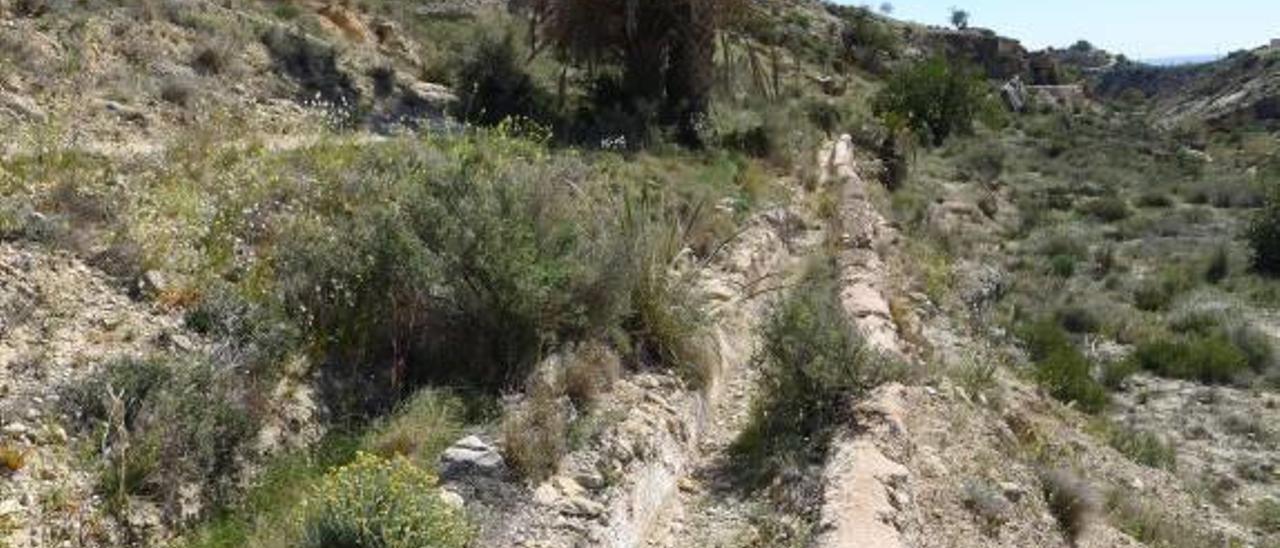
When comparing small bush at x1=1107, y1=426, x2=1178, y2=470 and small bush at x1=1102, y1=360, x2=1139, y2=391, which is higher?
small bush at x1=1107, y1=426, x2=1178, y2=470

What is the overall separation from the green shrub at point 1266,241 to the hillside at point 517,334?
3161mm

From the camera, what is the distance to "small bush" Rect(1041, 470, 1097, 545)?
7.27 m

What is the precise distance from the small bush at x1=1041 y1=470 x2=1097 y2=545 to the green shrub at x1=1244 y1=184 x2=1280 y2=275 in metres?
14.2

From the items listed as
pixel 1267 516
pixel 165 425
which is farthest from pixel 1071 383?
pixel 165 425

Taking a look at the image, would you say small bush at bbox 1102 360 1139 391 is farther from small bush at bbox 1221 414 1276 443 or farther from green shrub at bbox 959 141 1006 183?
green shrub at bbox 959 141 1006 183

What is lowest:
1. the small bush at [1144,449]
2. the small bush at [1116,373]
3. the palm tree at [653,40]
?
the small bush at [1116,373]

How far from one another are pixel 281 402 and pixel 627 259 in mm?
2395

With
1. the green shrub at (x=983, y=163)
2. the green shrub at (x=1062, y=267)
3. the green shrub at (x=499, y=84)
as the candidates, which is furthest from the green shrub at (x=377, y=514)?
the green shrub at (x=983, y=163)

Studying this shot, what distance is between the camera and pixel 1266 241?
19.7m

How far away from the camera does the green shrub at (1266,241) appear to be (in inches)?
768

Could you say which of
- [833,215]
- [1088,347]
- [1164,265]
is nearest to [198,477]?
[833,215]

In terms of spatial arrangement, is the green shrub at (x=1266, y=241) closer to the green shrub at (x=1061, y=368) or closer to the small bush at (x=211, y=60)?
the green shrub at (x=1061, y=368)

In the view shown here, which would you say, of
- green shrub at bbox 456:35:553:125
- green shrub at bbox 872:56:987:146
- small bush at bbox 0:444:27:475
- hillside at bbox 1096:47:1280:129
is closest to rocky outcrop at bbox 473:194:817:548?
small bush at bbox 0:444:27:475

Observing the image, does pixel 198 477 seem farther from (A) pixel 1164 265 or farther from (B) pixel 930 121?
(B) pixel 930 121
